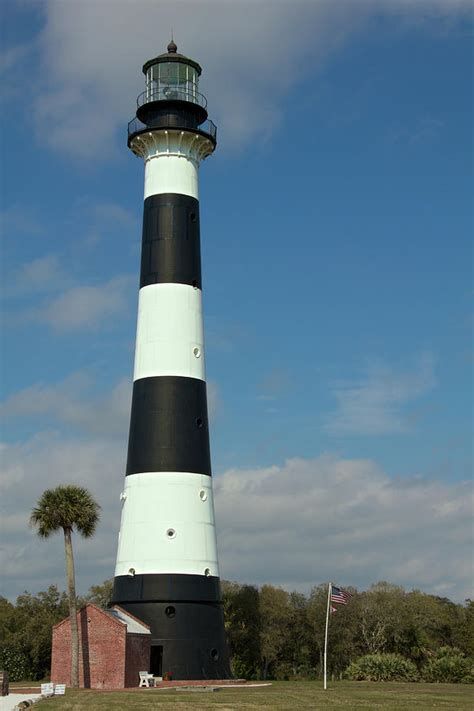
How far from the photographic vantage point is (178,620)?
3806 centimetres

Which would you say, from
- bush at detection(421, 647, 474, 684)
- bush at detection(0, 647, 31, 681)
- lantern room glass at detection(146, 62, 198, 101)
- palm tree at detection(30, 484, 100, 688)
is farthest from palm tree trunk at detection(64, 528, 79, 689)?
lantern room glass at detection(146, 62, 198, 101)

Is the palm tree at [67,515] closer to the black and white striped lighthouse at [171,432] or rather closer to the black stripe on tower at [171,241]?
the black and white striped lighthouse at [171,432]

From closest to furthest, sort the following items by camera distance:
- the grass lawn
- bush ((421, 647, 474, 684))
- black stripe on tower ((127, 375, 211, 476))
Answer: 1. the grass lawn
2. black stripe on tower ((127, 375, 211, 476))
3. bush ((421, 647, 474, 684))

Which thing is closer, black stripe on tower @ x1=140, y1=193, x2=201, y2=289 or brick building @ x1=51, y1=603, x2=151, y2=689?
brick building @ x1=51, y1=603, x2=151, y2=689

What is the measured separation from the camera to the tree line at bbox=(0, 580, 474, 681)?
58312mm

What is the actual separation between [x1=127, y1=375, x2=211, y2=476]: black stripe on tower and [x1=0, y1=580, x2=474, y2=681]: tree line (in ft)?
64.2

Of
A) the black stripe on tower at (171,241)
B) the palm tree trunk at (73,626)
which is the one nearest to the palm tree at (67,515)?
the palm tree trunk at (73,626)

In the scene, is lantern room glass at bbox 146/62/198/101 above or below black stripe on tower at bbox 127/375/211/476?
above

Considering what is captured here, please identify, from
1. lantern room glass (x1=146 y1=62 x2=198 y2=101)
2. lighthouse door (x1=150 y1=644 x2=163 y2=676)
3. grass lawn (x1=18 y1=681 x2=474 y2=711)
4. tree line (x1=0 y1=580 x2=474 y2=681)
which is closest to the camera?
grass lawn (x1=18 y1=681 x2=474 y2=711)

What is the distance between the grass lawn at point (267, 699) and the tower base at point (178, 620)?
367cm

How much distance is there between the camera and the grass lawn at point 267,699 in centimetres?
2586

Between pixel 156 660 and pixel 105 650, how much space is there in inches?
98.4

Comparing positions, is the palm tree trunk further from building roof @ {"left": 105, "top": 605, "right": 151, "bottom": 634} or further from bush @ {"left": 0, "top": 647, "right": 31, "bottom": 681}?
bush @ {"left": 0, "top": 647, "right": 31, "bottom": 681}


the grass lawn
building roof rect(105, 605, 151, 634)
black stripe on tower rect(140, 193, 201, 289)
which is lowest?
the grass lawn
